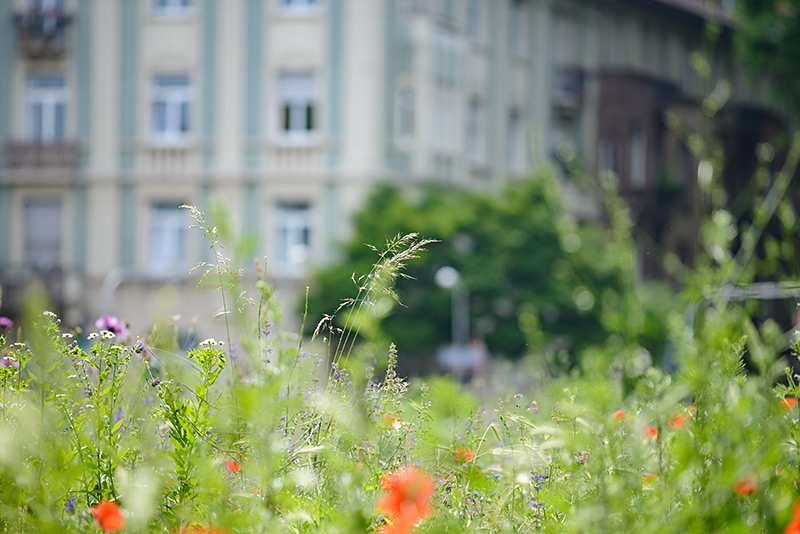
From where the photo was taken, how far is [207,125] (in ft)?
115

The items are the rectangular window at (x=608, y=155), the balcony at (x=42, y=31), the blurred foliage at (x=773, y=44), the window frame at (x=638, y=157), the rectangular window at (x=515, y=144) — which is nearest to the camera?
the blurred foliage at (x=773, y=44)

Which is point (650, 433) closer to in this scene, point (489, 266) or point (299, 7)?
point (489, 266)

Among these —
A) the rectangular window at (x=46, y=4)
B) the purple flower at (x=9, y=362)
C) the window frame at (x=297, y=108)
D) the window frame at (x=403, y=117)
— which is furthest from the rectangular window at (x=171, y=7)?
the purple flower at (x=9, y=362)

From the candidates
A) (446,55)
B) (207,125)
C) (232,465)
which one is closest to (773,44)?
(446,55)

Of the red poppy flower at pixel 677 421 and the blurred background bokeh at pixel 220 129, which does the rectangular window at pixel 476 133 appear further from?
the red poppy flower at pixel 677 421

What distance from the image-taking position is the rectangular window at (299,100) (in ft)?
113

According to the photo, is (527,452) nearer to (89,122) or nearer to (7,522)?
(7,522)

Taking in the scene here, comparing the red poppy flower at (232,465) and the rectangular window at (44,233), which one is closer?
the red poppy flower at (232,465)

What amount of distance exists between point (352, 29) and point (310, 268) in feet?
20.2

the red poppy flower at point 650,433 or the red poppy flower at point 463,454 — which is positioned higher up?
the red poppy flower at point 650,433

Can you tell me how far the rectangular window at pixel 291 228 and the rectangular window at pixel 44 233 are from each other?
5408 mm

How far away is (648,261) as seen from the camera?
4256 cm

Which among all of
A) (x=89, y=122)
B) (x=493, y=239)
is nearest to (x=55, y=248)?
(x=89, y=122)

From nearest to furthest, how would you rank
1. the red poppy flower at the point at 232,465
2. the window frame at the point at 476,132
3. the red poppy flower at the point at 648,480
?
the red poppy flower at the point at 648,480 < the red poppy flower at the point at 232,465 < the window frame at the point at 476,132
